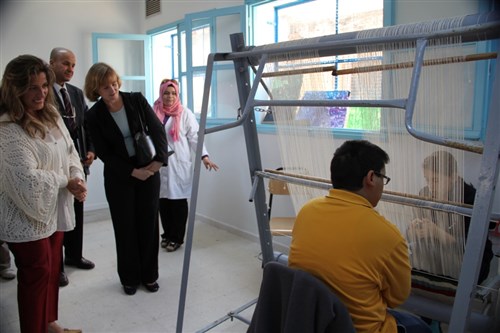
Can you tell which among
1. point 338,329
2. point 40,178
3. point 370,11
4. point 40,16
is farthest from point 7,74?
point 40,16

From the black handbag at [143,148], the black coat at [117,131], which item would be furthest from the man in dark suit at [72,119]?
the black handbag at [143,148]

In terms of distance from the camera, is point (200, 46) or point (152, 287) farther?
point (200, 46)

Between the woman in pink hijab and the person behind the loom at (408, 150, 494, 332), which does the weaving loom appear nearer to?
the person behind the loom at (408, 150, 494, 332)

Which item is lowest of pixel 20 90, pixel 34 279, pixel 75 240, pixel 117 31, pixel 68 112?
pixel 75 240

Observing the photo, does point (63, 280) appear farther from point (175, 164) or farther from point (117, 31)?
point (117, 31)

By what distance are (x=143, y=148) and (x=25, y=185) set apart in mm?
797

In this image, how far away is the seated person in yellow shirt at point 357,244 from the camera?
1.10 meters

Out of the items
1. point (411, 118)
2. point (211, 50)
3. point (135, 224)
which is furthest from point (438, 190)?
point (211, 50)

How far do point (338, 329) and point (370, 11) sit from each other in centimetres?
238

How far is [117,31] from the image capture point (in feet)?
15.8

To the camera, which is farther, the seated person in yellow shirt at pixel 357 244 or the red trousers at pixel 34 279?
the red trousers at pixel 34 279

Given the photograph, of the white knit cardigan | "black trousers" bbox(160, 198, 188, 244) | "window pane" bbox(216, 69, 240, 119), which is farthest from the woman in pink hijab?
the white knit cardigan

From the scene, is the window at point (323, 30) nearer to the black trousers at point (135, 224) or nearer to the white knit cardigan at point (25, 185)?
the black trousers at point (135, 224)

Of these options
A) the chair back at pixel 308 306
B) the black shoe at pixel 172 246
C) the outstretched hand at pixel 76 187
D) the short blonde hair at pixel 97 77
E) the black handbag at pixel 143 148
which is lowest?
the black shoe at pixel 172 246
